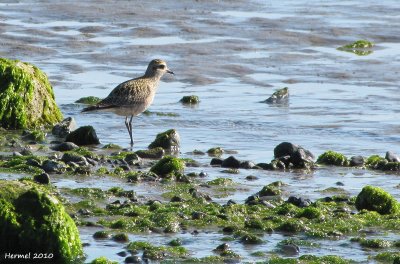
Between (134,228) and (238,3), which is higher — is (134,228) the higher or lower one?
the lower one

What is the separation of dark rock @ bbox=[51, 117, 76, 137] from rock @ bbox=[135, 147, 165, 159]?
1.56 m

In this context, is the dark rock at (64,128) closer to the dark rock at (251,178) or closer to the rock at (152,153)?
the rock at (152,153)

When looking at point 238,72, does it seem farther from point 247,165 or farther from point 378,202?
point 378,202

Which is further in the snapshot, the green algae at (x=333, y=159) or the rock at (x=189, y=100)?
the rock at (x=189, y=100)

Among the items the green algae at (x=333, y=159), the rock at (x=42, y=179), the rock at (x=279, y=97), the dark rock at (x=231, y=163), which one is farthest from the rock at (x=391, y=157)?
the rock at (x=279, y=97)

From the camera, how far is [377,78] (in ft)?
67.4

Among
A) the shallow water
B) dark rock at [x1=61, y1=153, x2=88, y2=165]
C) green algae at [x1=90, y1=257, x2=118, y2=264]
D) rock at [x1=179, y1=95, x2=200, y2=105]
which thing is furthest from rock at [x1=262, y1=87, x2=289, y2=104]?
green algae at [x1=90, y1=257, x2=118, y2=264]

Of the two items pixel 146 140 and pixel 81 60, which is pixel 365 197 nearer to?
pixel 146 140

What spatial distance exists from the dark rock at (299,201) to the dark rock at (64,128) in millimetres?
4676

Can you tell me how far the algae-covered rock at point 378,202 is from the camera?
10.7 m

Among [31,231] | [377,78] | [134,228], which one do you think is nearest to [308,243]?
[134,228]

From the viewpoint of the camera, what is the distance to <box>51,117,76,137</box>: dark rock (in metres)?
14.8

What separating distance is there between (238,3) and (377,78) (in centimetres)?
935

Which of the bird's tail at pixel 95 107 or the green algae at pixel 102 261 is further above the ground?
the bird's tail at pixel 95 107
